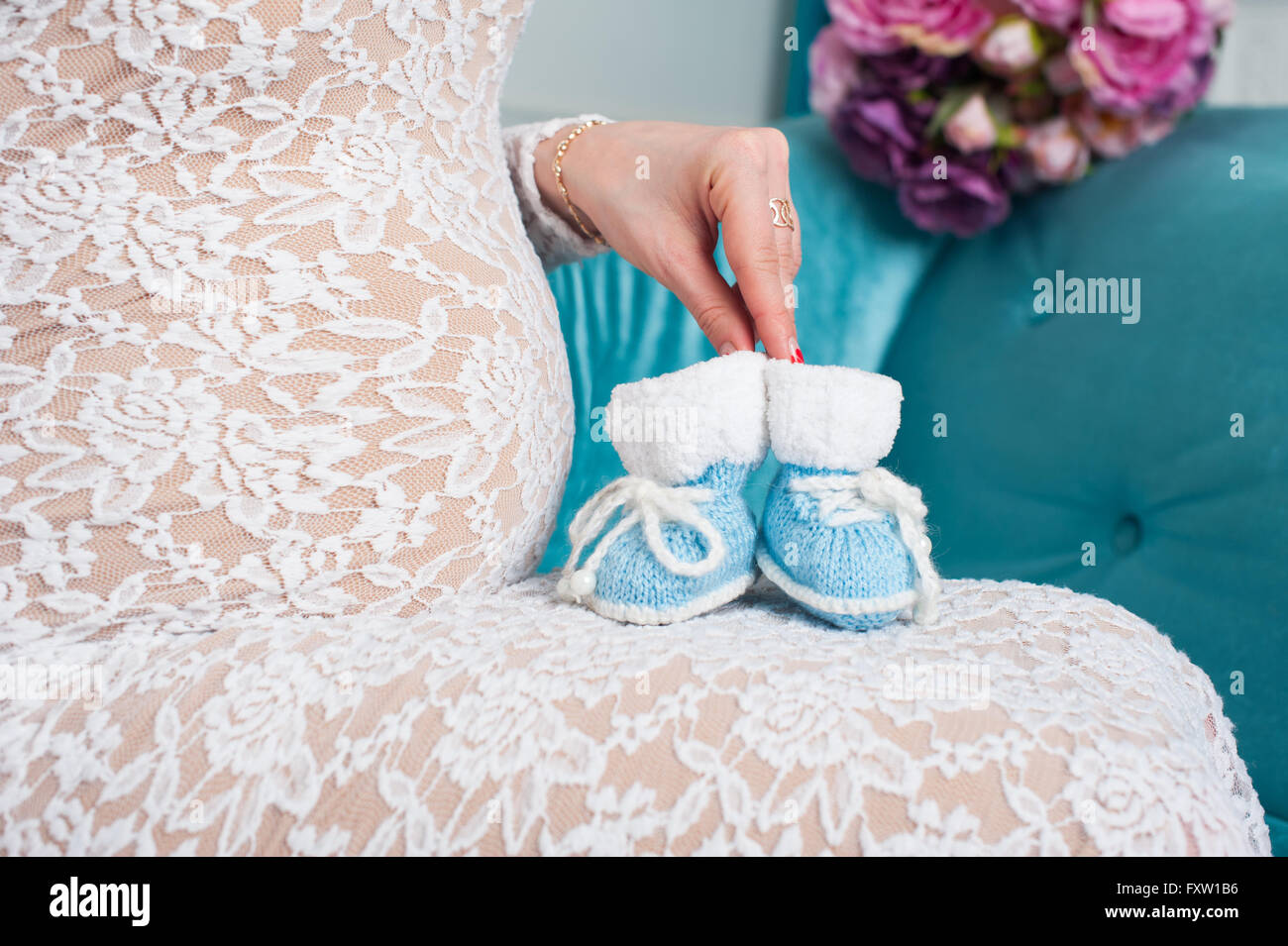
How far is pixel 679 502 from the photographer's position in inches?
21.1

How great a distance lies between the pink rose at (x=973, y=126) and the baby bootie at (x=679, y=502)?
0.76 meters

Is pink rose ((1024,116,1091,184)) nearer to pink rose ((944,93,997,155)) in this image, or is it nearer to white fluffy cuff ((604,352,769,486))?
pink rose ((944,93,997,155))

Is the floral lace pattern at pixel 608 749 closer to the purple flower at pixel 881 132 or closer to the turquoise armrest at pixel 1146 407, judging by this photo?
the turquoise armrest at pixel 1146 407

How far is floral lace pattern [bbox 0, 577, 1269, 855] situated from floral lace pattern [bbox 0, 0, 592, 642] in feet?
0.19

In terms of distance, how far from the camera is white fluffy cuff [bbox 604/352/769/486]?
53 cm

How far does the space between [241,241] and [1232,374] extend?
99 centimetres

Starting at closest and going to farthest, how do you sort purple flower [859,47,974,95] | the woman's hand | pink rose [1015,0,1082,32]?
the woman's hand → pink rose [1015,0,1082,32] → purple flower [859,47,974,95]

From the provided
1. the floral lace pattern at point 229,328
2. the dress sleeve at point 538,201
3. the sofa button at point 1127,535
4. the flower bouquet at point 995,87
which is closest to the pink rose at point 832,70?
the flower bouquet at point 995,87

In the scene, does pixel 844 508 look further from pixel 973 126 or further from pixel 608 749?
pixel 973 126

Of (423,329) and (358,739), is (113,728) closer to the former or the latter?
(358,739)

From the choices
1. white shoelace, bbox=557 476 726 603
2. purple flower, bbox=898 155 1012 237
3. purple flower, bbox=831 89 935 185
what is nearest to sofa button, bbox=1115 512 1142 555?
purple flower, bbox=898 155 1012 237

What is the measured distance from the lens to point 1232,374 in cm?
96

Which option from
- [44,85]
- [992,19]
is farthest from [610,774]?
[992,19]

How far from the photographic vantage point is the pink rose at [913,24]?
3.64 feet
